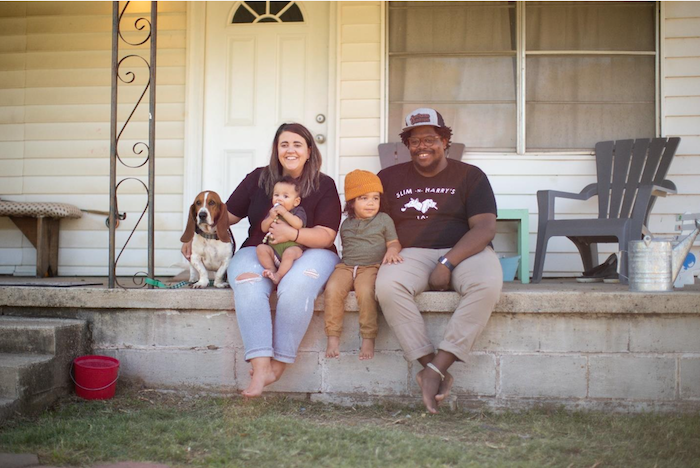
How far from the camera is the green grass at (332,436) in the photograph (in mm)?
2662

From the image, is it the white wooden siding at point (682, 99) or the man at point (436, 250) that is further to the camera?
the white wooden siding at point (682, 99)

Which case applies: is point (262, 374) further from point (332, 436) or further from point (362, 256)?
point (362, 256)

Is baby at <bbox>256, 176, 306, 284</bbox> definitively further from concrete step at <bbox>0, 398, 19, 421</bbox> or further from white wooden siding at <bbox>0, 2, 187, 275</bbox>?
white wooden siding at <bbox>0, 2, 187, 275</bbox>

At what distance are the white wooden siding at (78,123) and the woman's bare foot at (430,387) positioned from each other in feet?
10.1

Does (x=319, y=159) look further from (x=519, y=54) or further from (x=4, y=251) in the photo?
(x=4, y=251)

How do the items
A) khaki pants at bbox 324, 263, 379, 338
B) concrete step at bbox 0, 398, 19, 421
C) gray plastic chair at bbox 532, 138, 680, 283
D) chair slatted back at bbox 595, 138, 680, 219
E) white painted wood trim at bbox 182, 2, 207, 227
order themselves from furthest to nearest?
white painted wood trim at bbox 182, 2, 207, 227
chair slatted back at bbox 595, 138, 680, 219
gray plastic chair at bbox 532, 138, 680, 283
khaki pants at bbox 324, 263, 379, 338
concrete step at bbox 0, 398, 19, 421

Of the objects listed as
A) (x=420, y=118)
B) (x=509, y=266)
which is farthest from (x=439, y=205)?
(x=509, y=266)

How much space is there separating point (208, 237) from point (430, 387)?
156 cm

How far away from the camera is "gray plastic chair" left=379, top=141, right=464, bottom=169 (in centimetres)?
529

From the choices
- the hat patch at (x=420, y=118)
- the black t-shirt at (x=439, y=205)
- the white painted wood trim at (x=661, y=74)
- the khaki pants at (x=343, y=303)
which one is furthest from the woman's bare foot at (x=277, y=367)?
the white painted wood trim at (x=661, y=74)

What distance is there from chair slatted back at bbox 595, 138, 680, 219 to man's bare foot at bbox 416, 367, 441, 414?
2.53m

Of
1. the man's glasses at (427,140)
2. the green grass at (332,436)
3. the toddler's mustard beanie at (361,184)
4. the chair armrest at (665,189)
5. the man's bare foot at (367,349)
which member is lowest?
the green grass at (332,436)

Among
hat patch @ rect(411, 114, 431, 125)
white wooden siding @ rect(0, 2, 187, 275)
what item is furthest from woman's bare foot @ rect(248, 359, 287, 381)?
white wooden siding @ rect(0, 2, 187, 275)

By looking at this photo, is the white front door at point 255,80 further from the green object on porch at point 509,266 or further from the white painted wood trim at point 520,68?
the green object on porch at point 509,266
